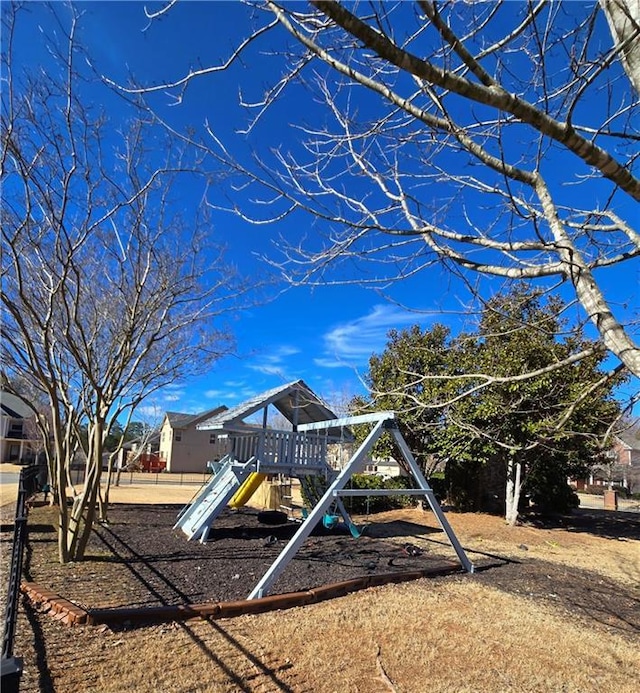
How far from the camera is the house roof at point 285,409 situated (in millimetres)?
11336

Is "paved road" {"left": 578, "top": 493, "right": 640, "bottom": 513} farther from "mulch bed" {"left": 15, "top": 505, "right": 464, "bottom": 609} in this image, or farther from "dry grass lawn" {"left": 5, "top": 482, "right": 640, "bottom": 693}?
"dry grass lawn" {"left": 5, "top": 482, "right": 640, "bottom": 693}

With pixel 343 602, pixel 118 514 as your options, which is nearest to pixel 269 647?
pixel 343 602

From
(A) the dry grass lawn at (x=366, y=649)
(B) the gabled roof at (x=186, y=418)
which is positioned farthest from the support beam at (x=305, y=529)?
(B) the gabled roof at (x=186, y=418)

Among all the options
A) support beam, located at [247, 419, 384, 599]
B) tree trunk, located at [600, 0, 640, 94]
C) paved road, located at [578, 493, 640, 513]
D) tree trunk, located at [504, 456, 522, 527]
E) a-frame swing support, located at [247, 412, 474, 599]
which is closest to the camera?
tree trunk, located at [600, 0, 640, 94]

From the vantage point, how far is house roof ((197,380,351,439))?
11.3 meters

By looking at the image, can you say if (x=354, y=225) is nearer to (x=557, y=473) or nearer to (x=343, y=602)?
(x=343, y=602)

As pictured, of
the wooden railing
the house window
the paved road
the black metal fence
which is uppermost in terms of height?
the house window

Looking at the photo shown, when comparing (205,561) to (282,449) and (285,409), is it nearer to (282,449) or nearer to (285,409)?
(282,449)

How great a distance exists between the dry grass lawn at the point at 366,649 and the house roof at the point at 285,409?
5.32 m

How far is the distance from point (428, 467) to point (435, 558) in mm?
8915

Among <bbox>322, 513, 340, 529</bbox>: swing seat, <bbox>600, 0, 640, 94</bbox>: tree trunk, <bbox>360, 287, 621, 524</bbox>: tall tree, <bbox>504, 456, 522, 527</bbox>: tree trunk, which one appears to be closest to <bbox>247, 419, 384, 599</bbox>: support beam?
<bbox>360, 287, 621, 524</bbox>: tall tree

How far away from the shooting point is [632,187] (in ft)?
8.87

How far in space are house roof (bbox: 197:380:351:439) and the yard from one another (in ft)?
9.16

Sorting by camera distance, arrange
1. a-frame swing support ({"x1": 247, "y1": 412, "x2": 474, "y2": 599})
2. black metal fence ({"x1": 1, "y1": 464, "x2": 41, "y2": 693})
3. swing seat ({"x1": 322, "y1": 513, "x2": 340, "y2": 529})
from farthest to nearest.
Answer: swing seat ({"x1": 322, "y1": 513, "x2": 340, "y2": 529}) → a-frame swing support ({"x1": 247, "y1": 412, "x2": 474, "y2": 599}) → black metal fence ({"x1": 1, "y1": 464, "x2": 41, "y2": 693})
